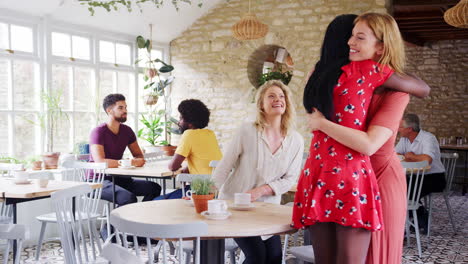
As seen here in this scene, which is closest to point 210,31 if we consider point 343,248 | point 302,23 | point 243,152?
point 302,23

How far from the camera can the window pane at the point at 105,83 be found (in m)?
7.06

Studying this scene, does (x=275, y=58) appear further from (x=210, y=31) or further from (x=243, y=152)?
(x=243, y=152)

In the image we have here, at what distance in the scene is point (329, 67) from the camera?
5.96 feet

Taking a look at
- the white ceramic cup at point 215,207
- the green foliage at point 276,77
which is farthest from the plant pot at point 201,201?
the green foliage at point 276,77

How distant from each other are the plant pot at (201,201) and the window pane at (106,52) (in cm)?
518

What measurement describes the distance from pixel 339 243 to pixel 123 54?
20.8 feet

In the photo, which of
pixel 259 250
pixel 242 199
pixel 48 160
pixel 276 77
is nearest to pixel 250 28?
pixel 276 77

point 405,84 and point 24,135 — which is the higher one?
point 405,84

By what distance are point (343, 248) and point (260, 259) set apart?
1173 mm

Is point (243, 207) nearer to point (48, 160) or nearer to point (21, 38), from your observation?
point (48, 160)

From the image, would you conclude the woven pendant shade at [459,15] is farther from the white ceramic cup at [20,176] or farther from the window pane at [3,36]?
the window pane at [3,36]

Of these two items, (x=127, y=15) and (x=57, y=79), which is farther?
(x=127, y=15)

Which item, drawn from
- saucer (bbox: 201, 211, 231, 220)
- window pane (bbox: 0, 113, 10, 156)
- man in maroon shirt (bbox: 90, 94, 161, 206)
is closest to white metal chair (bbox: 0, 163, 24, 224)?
man in maroon shirt (bbox: 90, 94, 161, 206)

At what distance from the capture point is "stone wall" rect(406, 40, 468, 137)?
10219 millimetres
